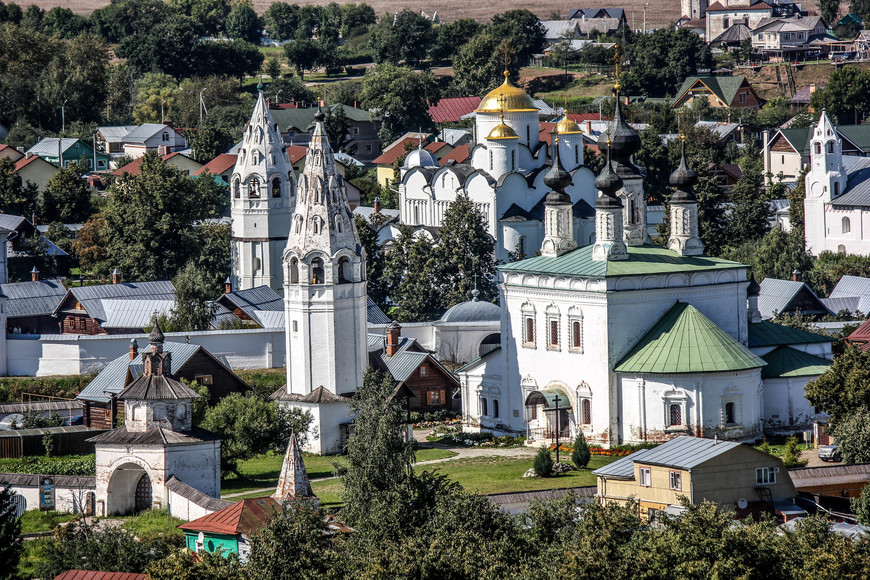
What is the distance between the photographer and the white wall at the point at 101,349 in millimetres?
53812

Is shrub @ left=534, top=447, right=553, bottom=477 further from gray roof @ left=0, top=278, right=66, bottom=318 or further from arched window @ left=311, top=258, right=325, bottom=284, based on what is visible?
→ gray roof @ left=0, top=278, right=66, bottom=318

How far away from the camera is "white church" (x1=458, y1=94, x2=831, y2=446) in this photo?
44.8 metres

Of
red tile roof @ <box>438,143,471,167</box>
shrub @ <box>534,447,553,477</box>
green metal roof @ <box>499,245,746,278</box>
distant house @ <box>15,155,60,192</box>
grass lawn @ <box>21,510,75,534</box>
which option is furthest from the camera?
red tile roof @ <box>438,143,471,167</box>

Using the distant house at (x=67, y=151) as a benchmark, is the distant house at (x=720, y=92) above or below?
Answer: above

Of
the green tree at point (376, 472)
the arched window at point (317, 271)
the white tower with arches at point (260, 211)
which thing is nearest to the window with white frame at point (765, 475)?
the green tree at point (376, 472)

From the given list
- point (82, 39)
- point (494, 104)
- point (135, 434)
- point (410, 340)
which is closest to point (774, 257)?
point (494, 104)

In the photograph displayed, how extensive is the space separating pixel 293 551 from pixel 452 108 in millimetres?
75608

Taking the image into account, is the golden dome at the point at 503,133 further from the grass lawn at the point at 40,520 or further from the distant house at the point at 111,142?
the distant house at the point at 111,142

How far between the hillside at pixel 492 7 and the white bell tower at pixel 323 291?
3593 inches

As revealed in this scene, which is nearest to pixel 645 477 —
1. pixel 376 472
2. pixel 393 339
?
pixel 376 472

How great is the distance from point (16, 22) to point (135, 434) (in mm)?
85634

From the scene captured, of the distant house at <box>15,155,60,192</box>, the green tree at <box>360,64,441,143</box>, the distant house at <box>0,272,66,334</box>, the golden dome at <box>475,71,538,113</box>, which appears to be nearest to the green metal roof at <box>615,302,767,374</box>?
the distant house at <box>0,272,66,334</box>

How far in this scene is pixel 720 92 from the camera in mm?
104438

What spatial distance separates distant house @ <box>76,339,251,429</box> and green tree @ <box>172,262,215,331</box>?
5.84 metres
